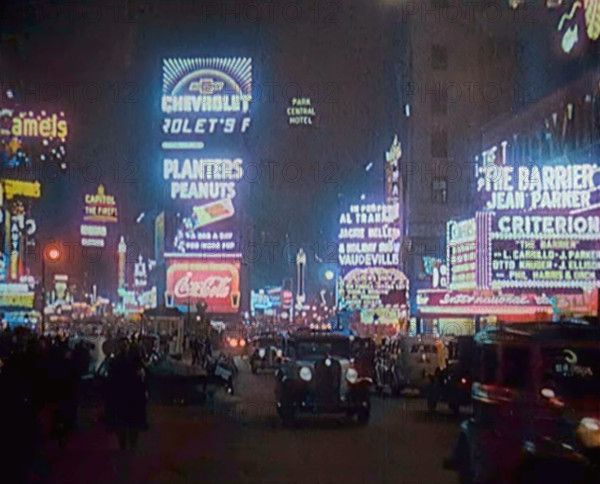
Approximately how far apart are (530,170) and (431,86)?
98.9 ft

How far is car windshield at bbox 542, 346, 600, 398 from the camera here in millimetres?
9398

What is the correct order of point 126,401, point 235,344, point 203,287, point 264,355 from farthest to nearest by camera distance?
point 203,287 → point 235,344 → point 264,355 → point 126,401

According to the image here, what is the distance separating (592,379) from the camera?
9445 mm

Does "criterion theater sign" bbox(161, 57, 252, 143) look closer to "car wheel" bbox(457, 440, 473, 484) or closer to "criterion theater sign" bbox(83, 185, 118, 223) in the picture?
"criterion theater sign" bbox(83, 185, 118, 223)

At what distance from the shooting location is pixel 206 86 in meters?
92.4

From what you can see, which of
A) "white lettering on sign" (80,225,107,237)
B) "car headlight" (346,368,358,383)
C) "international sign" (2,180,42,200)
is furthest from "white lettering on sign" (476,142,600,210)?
"white lettering on sign" (80,225,107,237)

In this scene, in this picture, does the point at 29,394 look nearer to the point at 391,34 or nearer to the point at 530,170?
the point at 530,170

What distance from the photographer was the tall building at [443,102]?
6994 cm

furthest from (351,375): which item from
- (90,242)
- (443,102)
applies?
(90,242)

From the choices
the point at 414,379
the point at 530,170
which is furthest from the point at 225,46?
the point at 414,379

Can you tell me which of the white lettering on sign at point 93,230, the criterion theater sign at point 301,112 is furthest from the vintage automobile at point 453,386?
the criterion theater sign at point 301,112

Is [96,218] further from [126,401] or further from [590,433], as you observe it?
[590,433]

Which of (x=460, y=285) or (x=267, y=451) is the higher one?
(x=460, y=285)

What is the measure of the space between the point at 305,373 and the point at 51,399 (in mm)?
5013
